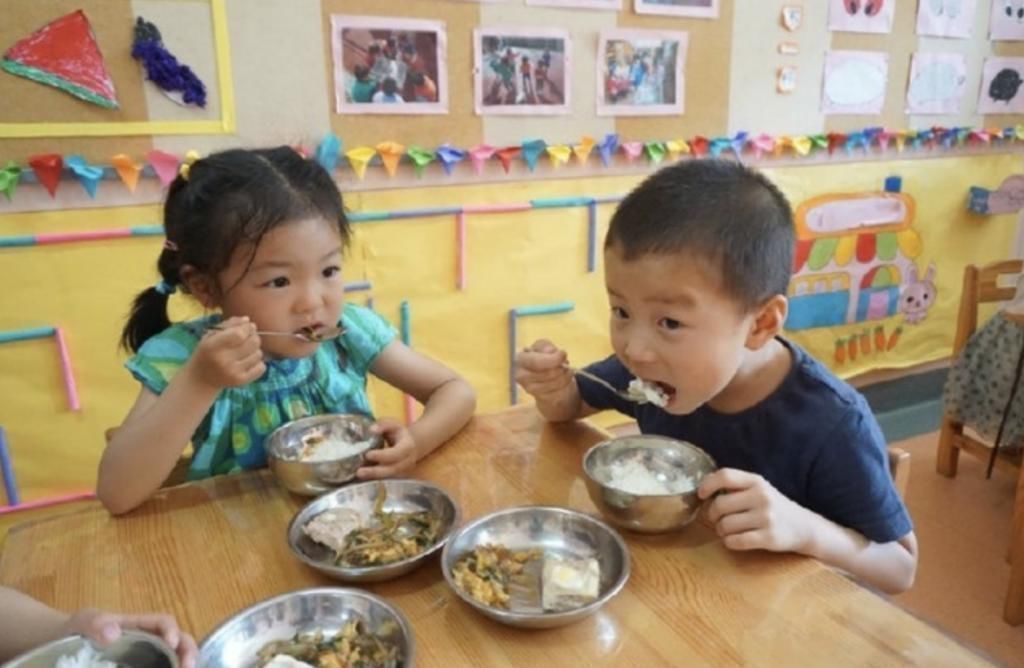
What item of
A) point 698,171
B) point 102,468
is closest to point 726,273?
point 698,171

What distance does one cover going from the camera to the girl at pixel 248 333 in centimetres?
103

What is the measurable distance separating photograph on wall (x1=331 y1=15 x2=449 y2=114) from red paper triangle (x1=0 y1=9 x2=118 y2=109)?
58cm

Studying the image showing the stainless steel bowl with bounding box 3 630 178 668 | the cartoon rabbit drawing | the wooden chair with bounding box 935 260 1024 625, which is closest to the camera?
the stainless steel bowl with bounding box 3 630 178 668

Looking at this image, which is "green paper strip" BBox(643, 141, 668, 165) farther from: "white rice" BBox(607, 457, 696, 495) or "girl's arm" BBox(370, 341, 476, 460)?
"white rice" BBox(607, 457, 696, 495)

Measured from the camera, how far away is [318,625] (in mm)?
778

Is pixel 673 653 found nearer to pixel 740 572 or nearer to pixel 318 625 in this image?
pixel 740 572

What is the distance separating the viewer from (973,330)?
2672mm

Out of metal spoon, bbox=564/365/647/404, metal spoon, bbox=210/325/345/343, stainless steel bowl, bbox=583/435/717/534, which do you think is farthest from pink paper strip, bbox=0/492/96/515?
stainless steel bowl, bbox=583/435/717/534

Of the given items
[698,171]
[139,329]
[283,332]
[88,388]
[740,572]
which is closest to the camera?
[740,572]

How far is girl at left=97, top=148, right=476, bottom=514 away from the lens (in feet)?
3.39

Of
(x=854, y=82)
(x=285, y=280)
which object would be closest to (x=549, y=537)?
(x=285, y=280)

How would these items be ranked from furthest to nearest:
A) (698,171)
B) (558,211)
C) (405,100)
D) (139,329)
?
Result: (558,211) < (405,100) < (139,329) < (698,171)

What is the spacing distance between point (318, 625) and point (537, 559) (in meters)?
0.25

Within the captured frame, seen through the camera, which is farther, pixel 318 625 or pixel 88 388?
Result: pixel 88 388
